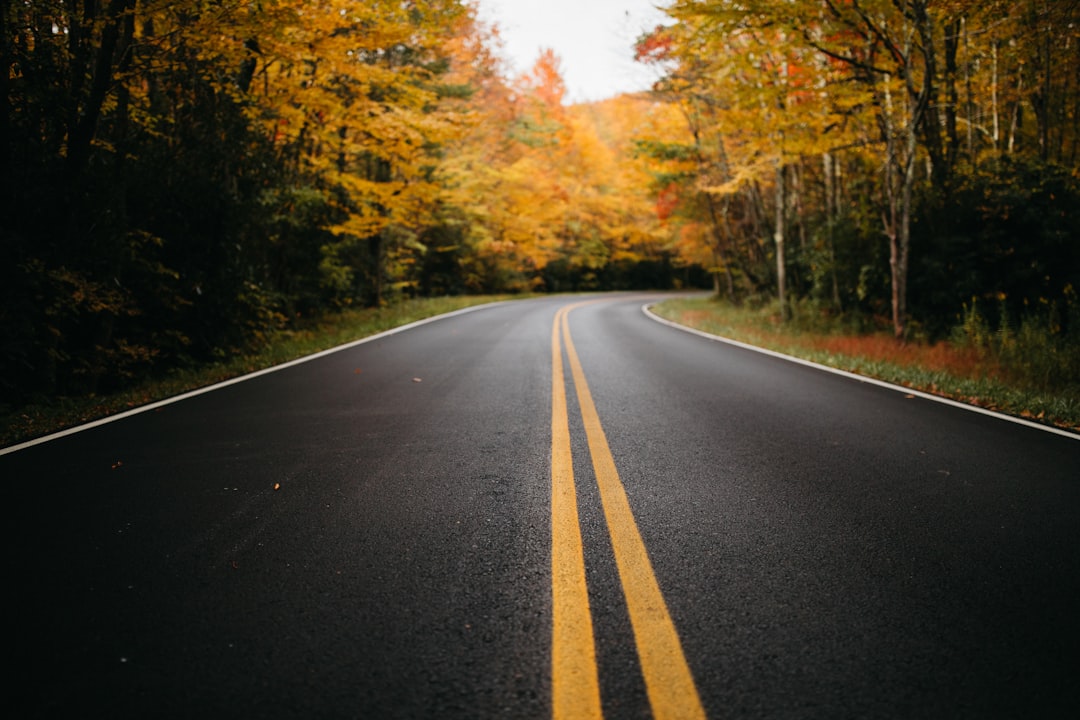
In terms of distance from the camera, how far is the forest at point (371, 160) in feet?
23.0

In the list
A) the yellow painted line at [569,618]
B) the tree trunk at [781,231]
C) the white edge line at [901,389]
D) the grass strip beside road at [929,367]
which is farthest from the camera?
the tree trunk at [781,231]

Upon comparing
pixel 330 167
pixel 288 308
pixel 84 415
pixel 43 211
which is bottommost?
pixel 84 415

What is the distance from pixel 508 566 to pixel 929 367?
8.66 metres

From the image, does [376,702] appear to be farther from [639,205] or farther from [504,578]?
[639,205]

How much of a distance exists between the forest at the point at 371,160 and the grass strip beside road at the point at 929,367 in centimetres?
86

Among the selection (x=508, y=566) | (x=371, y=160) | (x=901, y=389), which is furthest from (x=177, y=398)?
(x=371, y=160)

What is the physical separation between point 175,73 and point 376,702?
436 inches

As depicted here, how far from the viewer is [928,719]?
1882 mm

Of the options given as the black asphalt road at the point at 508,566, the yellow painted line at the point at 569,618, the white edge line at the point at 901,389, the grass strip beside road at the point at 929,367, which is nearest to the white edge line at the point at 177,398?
the black asphalt road at the point at 508,566

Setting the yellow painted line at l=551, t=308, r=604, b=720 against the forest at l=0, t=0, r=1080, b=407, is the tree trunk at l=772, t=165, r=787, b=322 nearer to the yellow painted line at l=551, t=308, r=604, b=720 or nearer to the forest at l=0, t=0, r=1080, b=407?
the forest at l=0, t=0, r=1080, b=407

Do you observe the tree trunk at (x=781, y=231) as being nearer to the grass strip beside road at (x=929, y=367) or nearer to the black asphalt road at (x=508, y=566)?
the grass strip beside road at (x=929, y=367)

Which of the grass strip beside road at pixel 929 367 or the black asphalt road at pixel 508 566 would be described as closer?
the black asphalt road at pixel 508 566

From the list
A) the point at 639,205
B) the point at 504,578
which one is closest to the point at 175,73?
the point at 504,578

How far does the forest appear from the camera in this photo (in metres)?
7.00
